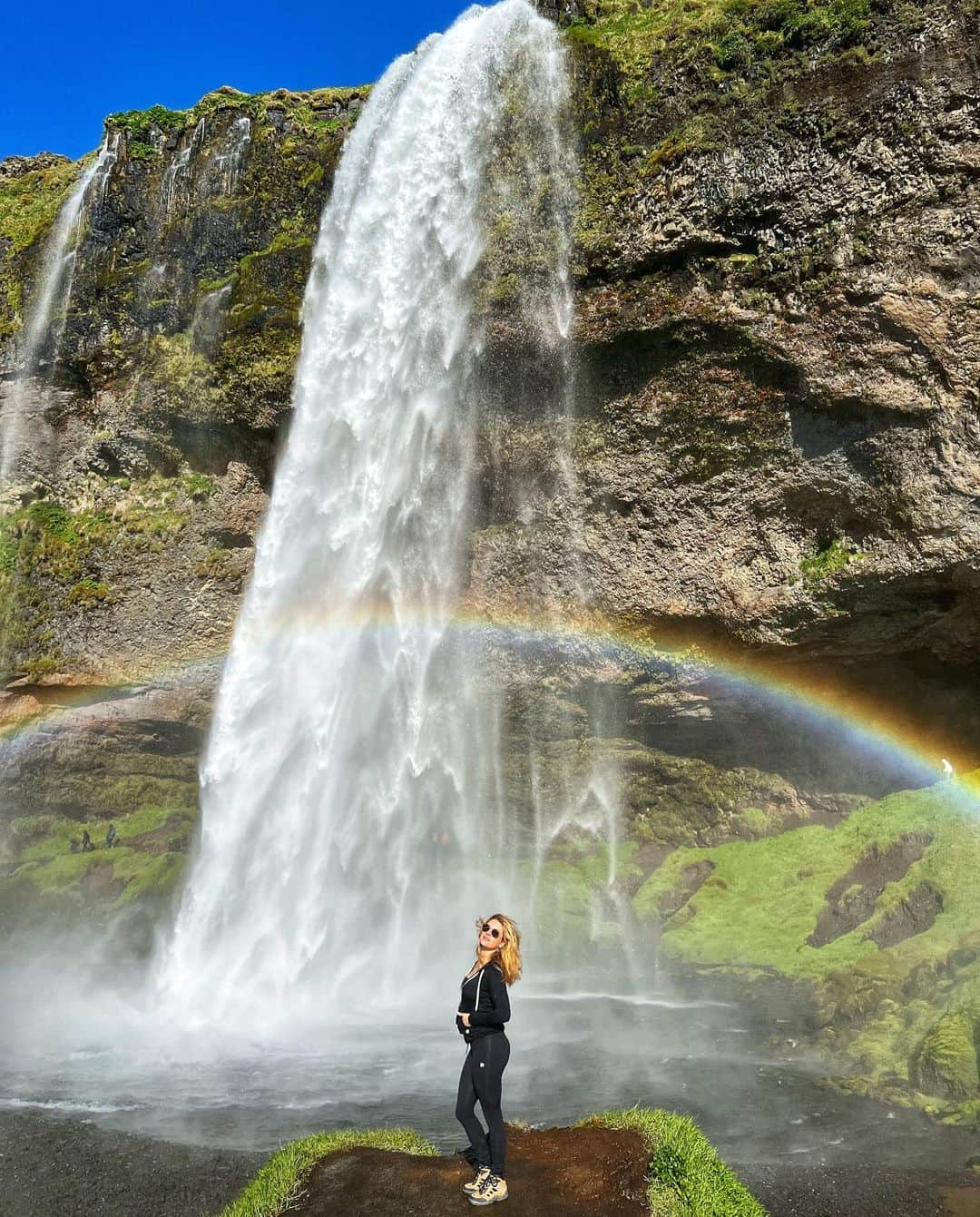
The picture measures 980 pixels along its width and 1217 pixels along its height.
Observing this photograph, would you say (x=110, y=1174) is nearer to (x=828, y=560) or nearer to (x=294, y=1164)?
(x=294, y=1164)

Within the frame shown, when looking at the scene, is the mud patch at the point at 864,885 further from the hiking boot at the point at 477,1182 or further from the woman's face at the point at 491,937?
the woman's face at the point at 491,937

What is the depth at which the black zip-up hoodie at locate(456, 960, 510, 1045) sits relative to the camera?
5.84m

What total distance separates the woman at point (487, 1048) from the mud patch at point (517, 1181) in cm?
21

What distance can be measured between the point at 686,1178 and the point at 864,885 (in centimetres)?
1320

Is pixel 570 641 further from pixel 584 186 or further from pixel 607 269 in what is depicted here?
pixel 584 186

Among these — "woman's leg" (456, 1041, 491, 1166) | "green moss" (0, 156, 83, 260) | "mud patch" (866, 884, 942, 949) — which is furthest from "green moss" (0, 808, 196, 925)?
"woman's leg" (456, 1041, 491, 1166)

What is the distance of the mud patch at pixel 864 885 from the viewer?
17.2 m

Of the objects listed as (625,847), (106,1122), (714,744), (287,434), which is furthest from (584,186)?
(106,1122)

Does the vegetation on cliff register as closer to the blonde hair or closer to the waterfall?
the blonde hair

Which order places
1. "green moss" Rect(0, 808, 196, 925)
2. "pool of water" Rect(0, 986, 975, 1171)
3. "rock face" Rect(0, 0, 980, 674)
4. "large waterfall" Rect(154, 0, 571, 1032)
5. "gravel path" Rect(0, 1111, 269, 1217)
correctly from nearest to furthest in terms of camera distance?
"gravel path" Rect(0, 1111, 269, 1217) < "pool of water" Rect(0, 986, 975, 1171) < "rock face" Rect(0, 0, 980, 674) < "large waterfall" Rect(154, 0, 571, 1032) < "green moss" Rect(0, 808, 196, 925)

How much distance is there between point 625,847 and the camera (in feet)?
72.8

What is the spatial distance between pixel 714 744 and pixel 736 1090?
10530 mm

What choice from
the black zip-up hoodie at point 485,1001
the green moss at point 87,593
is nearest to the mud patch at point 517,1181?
the black zip-up hoodie at point 485,1001

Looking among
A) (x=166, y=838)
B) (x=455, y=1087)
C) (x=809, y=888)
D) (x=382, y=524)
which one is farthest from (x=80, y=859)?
(x=809, y=888)
